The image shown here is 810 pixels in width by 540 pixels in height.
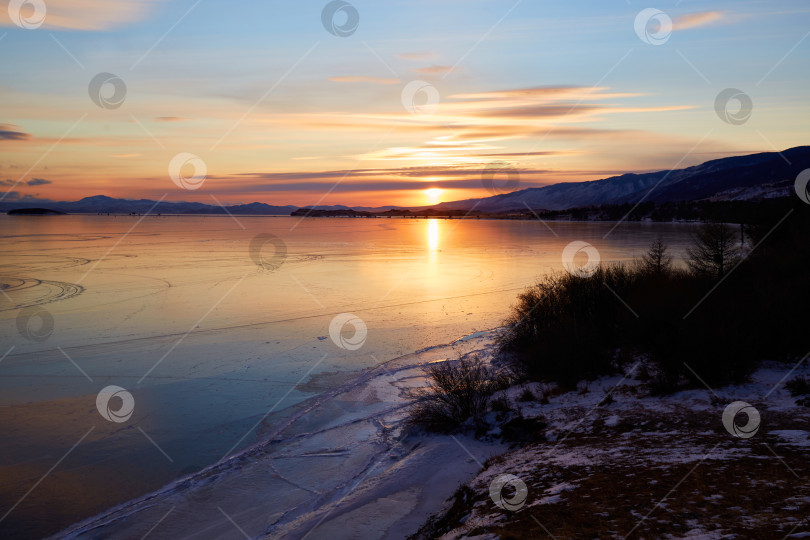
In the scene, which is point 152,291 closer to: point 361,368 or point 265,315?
point 265,315

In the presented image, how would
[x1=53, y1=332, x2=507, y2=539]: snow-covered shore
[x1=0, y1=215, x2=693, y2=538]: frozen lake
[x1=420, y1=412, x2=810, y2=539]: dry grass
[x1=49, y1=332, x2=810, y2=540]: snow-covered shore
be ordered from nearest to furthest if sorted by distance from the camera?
1. [x1=420, y1=412, x2=810, y2=539]: dry grass
2. [x1=49, y1=332, x2=810, y2=540]: snow-covered shore
3. [x1=53, y1=332, x2=507, y2=539]: snow-covered shore
4. [x1=0, y1=215, x2=693, y2=538]: frozen lake

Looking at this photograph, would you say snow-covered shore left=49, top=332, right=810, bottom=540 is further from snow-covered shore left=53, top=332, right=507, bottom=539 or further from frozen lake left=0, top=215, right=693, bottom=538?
frozen lake left=0, top=215, right=693, bottom=538

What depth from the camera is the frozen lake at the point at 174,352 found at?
→ 992 centimetres

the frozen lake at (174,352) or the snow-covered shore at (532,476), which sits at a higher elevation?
the frozen lake at (174,352)

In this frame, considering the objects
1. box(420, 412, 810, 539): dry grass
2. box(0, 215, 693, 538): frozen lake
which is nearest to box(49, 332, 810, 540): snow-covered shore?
box(420, 412, 810, 539): dry grass

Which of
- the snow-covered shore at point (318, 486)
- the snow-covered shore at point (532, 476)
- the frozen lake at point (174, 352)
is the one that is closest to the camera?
the snow-covered shore at point (532, 476)

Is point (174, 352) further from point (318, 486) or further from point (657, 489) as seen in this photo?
point (657, 489)

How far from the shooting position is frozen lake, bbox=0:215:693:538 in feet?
32.6

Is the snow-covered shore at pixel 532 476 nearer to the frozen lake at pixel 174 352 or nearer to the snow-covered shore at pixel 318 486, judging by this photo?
the snow-covered shore at pixel 318 486

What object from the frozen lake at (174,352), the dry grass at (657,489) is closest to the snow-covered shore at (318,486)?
the frozen lake at (174,352)

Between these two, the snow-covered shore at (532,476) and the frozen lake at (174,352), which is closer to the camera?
the snow-covered shore at (532,476)

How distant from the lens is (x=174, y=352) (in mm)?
17250

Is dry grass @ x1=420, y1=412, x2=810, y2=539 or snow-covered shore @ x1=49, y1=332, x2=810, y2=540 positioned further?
snow-covered shore @ x1=49, y1=332, x2=810, y2=540

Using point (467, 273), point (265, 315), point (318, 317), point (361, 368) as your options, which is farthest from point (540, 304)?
point (467, 273)
